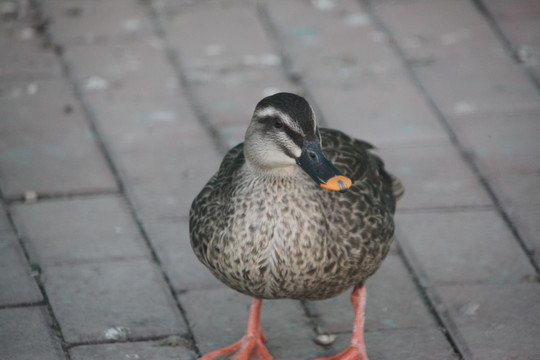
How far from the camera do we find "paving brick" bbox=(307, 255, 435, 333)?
388 centimetres

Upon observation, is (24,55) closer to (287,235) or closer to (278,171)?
(278,171)

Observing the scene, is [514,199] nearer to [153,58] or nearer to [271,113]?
[271,113]

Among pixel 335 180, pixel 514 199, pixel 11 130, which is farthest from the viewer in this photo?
pixel 11 130

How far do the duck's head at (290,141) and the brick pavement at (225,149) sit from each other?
0.89m

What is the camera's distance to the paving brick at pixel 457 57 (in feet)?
18.0

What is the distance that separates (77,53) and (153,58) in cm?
48

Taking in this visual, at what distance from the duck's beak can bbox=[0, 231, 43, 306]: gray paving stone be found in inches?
56.7

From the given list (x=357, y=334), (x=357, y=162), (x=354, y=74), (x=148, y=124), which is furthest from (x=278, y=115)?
(x=354, y=74)

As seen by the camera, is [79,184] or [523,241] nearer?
[523,241]

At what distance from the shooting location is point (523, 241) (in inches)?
172

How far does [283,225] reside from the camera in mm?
3305

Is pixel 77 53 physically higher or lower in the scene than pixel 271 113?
lower

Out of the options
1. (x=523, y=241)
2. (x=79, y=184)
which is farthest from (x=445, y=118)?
(x=79, y=184)

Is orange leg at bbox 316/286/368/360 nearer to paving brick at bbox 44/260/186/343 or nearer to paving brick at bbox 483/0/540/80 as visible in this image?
paving brick at bbox 44/260/186/343
